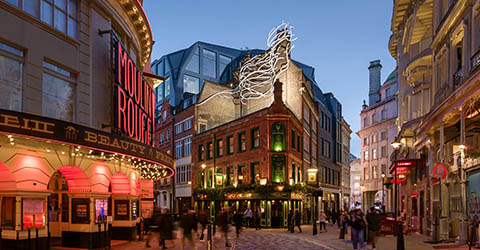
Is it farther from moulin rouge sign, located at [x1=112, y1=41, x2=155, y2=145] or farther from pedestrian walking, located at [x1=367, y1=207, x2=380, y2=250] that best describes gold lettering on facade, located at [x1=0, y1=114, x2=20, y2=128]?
pedestrian walking, located at [x1=367, y1=207, x2=380, y2=250]

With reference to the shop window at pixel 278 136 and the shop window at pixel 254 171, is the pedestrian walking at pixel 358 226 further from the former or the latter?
the shop window at pixel 254 171

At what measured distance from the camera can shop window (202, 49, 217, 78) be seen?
63.3 m

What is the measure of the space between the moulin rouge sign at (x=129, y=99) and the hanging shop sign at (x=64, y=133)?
8.94ft

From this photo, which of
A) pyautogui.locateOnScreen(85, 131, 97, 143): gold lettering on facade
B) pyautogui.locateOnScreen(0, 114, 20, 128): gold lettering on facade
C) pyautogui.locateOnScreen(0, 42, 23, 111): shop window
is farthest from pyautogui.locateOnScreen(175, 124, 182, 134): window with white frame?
pyautogui.locateOnScreen(0, 114, 20, 128): gold lettering on facade

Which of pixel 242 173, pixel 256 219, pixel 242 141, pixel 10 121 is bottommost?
pixel 256 219

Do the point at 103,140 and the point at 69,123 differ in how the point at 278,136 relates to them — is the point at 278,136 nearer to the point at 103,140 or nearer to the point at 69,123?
the point at 103,140

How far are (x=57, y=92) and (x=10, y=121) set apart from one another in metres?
5.87

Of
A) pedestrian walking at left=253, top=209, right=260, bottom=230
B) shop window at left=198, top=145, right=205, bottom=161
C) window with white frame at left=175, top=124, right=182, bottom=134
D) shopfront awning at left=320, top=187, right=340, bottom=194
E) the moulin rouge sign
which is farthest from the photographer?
shopfront awning at left=320, top=187, right=340, bottom=194

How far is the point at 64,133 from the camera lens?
1266cm

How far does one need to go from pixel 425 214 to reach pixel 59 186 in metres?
20.0

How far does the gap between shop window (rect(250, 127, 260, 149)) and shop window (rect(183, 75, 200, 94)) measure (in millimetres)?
24978

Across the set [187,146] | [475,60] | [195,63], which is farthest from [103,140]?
[195,63]

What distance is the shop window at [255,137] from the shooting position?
123 feet

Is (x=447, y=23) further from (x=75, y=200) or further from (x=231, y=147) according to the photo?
(x=231, y=147)
